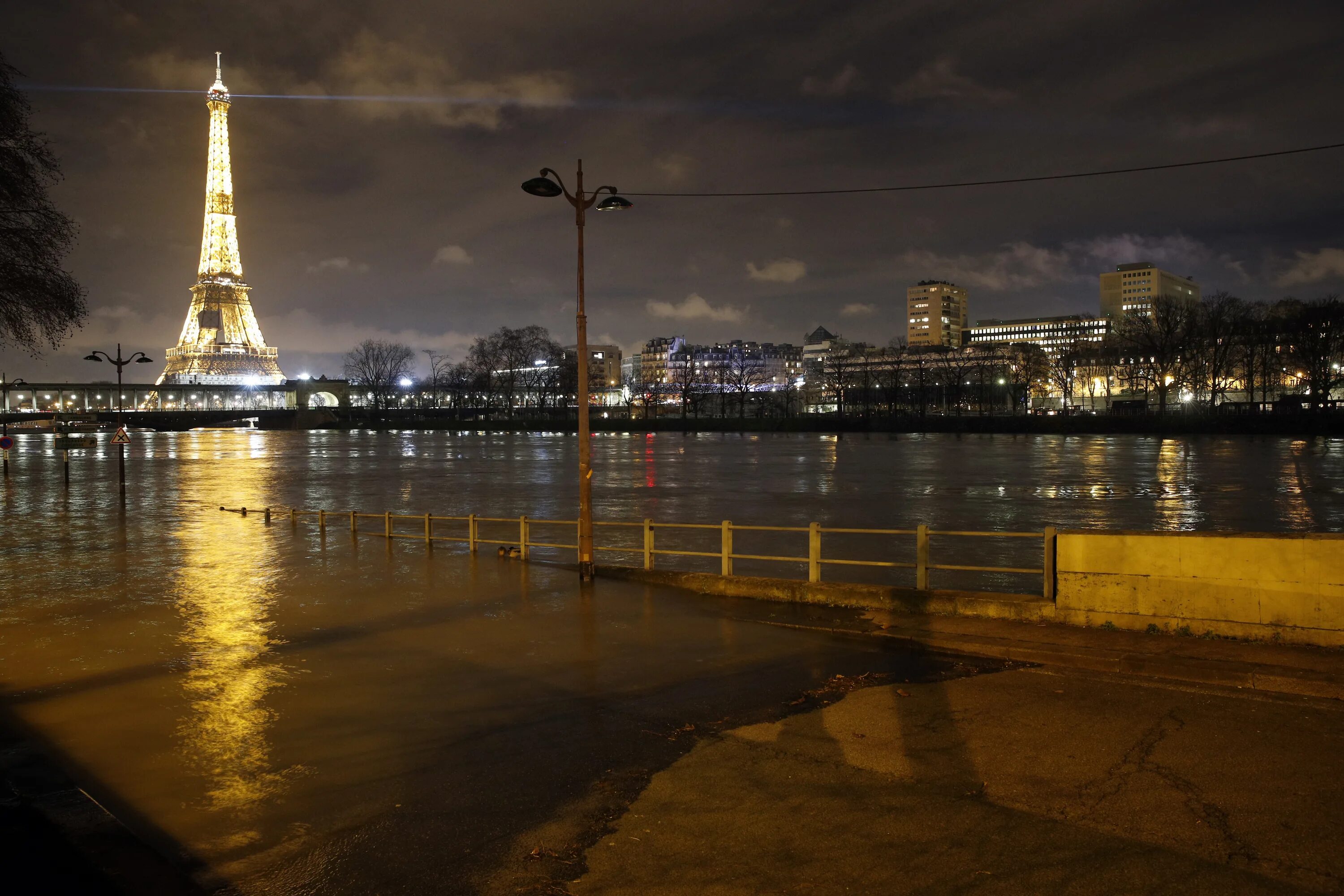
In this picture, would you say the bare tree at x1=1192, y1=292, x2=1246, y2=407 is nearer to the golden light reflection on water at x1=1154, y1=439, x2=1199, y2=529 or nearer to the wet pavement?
the golden light reflection on water at x1=1154, y1=439, x2=1199, y2=529

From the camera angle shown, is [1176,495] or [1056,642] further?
[1176,495]

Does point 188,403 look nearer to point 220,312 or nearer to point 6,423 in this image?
point 220,312

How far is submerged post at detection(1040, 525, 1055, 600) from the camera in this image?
10727 mm

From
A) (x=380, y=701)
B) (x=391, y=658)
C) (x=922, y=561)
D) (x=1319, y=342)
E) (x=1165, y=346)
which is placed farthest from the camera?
(x=1165, y=346)

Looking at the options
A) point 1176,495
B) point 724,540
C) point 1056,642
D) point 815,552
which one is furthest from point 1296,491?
point 1056,642

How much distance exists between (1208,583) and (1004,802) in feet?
17.3

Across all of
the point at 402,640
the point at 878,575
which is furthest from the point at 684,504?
the point at 402,640

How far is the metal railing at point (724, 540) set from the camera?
1186cm

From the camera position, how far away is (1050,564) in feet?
35.7

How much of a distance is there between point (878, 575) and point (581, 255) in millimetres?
7780

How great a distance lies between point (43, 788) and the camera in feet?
20.9

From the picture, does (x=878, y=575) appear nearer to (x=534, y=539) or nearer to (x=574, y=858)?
(x=534, y=539)

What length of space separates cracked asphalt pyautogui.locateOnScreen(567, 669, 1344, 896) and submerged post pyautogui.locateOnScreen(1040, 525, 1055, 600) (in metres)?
2.49

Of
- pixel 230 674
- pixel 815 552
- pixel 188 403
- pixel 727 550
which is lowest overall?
pixel 230 674
